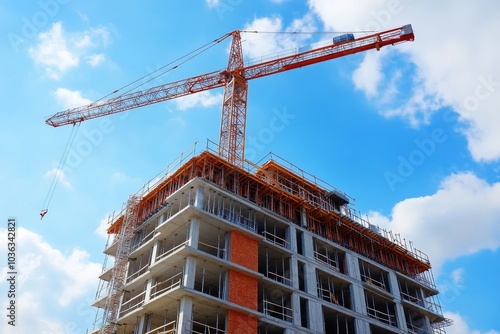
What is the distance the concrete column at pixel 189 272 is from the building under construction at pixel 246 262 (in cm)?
7

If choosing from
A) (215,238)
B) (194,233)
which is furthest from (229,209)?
(194,233)

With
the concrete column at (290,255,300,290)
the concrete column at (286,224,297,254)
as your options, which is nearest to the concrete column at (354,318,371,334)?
the concrete column at (290,255,300,290)

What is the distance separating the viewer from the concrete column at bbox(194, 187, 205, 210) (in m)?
33.5

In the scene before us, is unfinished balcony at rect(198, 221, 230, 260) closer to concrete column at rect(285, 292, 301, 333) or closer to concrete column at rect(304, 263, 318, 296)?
concrete column at rect(285, 292, 301, 333)

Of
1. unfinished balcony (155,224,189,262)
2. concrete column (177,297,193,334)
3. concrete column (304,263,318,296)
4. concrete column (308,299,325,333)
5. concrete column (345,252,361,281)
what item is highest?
concrete column (345,252,361,281)

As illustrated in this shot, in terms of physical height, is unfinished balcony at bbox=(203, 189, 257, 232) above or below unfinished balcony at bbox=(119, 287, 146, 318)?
above

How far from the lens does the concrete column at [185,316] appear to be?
2831cm

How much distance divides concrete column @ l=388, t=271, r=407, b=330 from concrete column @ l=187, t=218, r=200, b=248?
20659 mm

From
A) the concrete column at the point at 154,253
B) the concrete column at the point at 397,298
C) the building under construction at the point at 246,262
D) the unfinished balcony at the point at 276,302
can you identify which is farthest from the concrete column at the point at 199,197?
the concrete column at the point at 397,298

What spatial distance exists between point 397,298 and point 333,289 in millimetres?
7646

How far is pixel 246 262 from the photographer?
3359 centimetres

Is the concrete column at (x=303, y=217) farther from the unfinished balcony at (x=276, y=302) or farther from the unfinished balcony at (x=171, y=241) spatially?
the unfinished balcony at (x=171, y=241)

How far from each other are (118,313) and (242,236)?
34.8 ft

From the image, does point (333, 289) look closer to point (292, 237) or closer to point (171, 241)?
point (292, 237)
